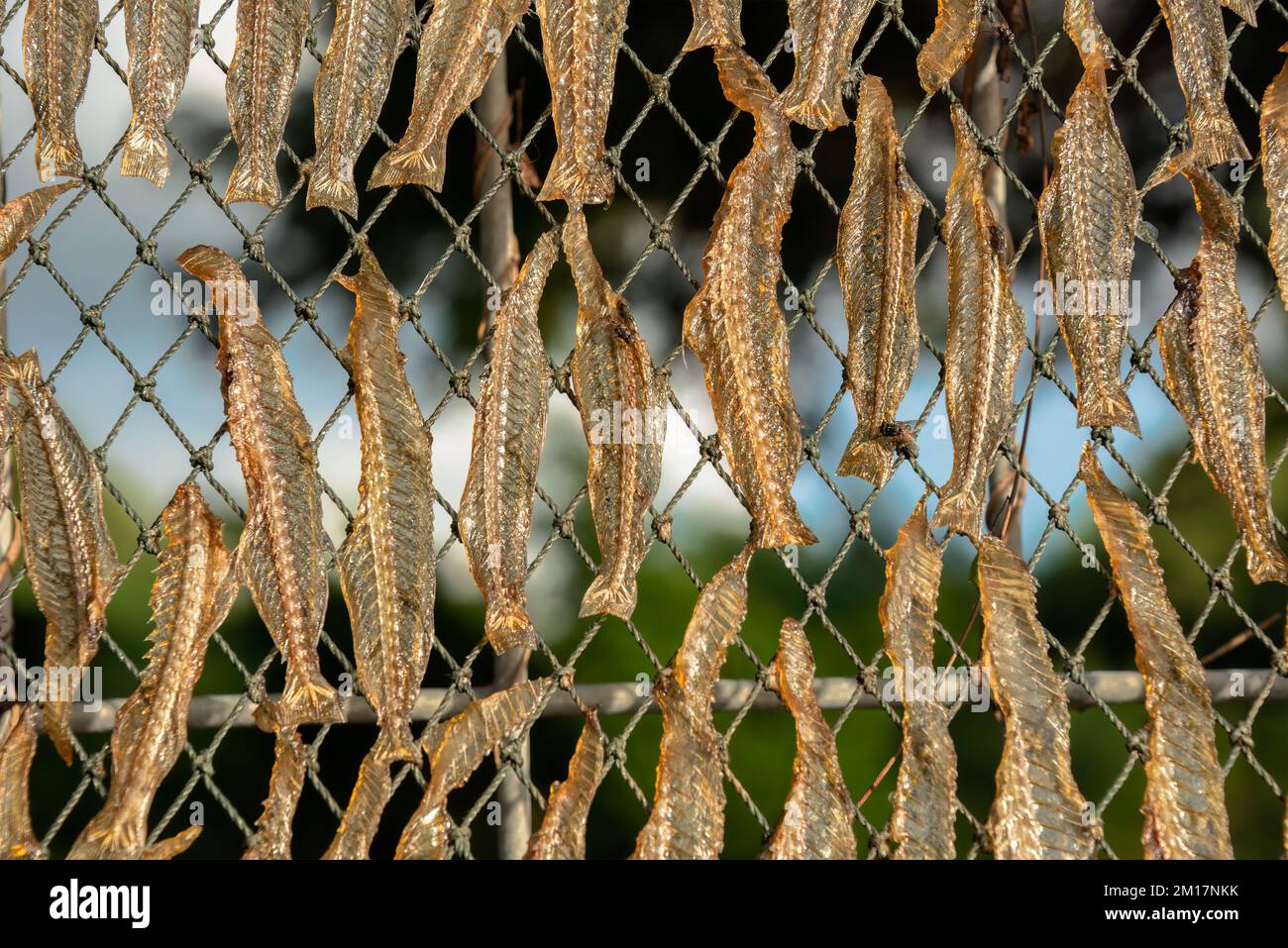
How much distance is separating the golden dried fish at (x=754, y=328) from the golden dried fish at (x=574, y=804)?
24 centimetres

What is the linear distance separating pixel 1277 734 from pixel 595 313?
1.21 metres

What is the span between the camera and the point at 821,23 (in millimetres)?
1022

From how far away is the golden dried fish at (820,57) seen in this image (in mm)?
1007

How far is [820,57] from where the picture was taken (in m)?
1.02

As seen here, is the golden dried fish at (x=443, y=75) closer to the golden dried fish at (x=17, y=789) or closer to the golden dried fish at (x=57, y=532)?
the golden dried fish at (x=57, y=532)

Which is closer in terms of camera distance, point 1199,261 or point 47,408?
point 47,408

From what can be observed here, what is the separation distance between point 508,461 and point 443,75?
0.37 meters

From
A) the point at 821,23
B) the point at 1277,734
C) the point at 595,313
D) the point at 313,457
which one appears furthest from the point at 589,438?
the point at 1277,734


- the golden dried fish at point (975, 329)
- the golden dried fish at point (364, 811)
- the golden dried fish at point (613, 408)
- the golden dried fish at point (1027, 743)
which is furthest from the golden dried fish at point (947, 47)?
the golden dried fish at point (364, 811)

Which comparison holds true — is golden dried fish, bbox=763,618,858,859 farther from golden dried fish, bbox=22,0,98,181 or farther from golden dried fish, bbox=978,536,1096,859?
golden dried fish, bbox=22,0,98,181

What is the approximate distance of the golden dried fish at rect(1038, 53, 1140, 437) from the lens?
41.8 inches

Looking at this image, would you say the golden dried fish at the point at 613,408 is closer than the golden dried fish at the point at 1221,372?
Yes
